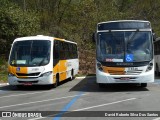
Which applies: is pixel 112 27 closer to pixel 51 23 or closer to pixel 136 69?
pixel 136 69

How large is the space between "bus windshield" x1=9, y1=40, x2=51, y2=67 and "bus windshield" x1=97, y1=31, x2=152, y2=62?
292 centimetres

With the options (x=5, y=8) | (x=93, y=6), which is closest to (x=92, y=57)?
(x=93, y=6)

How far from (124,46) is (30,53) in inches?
182

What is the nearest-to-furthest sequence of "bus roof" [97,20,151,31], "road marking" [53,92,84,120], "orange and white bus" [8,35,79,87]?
"road marking" [53,92,84,120], "bus roof" [97,20,151,31], "orange and white bus" [8,35,79,87]

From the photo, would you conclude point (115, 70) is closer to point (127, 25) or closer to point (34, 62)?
point (127, 25)

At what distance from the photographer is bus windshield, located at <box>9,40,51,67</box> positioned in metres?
17.9

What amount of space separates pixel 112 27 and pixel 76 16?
71.1 ft

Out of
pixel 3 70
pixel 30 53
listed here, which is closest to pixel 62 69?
pixel 30 53

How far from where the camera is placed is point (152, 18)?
45312mm

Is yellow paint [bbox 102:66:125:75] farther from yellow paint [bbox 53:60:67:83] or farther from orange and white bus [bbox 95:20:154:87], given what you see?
yellow paint [bbox 53:60:67:83]

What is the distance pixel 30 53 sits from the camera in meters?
18.2

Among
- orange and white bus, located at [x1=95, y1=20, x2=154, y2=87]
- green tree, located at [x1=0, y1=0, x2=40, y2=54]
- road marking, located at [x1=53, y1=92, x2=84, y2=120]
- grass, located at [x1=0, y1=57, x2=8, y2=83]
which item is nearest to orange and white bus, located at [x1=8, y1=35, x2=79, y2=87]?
orange and white bus, located at [x1=95, y1=20, x2=154, y2=87]

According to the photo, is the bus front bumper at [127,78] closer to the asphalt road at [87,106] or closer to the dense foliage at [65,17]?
the asphalt road at [87,106]

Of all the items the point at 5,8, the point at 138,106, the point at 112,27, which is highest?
the point at 5,8
